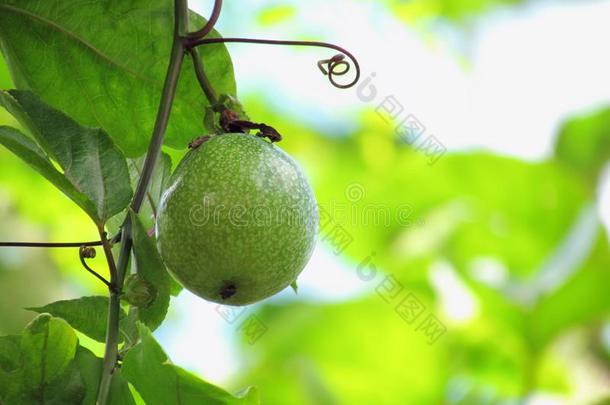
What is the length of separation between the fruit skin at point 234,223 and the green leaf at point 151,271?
3 cm

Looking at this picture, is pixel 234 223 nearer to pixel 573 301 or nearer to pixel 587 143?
pixel 573 301

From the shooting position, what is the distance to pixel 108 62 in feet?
3.59

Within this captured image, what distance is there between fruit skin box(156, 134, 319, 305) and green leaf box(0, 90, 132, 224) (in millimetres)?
57

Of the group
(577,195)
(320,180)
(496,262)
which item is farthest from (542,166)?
(320,180)

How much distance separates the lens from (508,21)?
3578 millimetres

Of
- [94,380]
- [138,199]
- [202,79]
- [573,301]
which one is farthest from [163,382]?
[573,301]

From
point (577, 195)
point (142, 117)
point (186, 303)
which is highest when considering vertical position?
point (142, 117)

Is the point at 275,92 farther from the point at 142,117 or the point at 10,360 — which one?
the point at 10,360

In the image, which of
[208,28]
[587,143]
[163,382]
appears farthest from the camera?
[587,143]

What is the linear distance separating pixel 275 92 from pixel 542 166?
2.94ft

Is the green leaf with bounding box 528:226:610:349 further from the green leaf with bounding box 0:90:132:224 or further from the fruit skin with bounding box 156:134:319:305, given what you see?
the green leaf with bounding box 0:90:132:224

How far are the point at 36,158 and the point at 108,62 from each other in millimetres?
253

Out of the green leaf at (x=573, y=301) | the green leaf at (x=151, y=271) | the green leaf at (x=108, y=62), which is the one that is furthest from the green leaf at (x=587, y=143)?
the green leaf at (x=151, y=271)

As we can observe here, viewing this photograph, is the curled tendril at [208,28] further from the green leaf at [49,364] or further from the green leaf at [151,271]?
the green leaf at [49,364]
